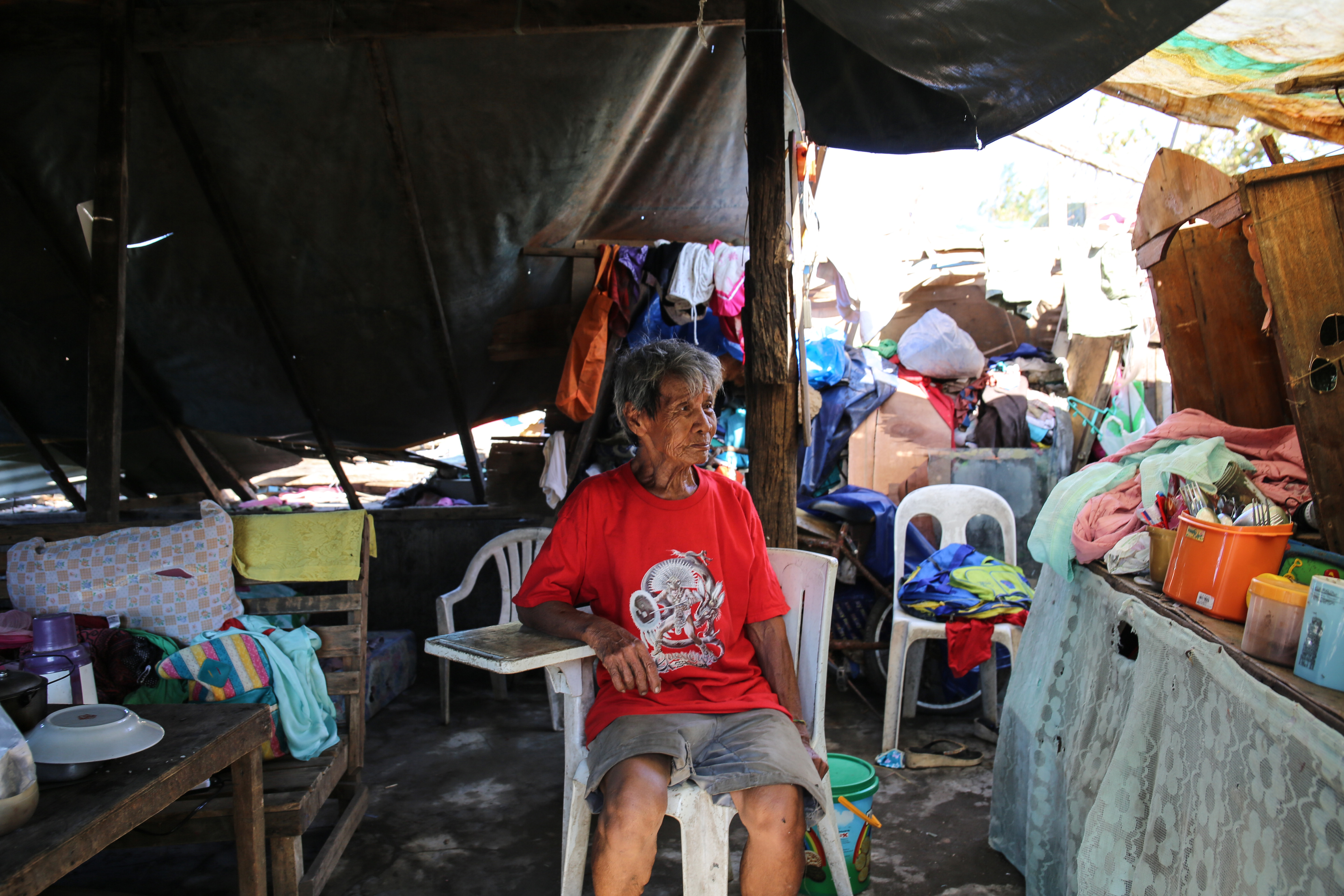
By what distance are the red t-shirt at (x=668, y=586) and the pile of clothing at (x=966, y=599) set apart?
1.60 meters

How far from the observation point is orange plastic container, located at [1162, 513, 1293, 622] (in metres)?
1.75

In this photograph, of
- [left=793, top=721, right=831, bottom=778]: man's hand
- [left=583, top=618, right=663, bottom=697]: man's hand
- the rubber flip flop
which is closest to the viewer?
[left=583, top=618, right=663, bottom=697]: man's hand

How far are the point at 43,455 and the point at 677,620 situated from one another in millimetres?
4985

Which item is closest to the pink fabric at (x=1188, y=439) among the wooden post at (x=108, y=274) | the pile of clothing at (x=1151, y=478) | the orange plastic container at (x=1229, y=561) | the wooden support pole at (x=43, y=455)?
the pile of clothing at (x=1151, y=478)

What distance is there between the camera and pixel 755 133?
288 cm

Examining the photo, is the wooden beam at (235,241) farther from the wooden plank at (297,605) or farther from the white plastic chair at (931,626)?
the white plastic chair at (931,626)

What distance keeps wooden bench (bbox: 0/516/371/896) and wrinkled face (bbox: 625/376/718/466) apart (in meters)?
1.38

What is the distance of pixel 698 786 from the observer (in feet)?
6.35

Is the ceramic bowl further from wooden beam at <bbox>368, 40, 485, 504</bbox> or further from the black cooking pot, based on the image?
wooden beam at <bbox>368, 40, 485, 504</bbox>

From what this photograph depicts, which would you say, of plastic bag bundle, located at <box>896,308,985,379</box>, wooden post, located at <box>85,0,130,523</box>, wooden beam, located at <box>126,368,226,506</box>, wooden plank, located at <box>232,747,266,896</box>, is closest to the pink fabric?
wooden plank, located at <box>232,747,266,896</box>

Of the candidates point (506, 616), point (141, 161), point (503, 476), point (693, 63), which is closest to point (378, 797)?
point (506, 616)

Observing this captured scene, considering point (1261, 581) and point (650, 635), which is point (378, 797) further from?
point (1261, 581)

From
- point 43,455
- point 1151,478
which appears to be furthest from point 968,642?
point 43,455

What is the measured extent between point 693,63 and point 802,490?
Result: 2547mm
